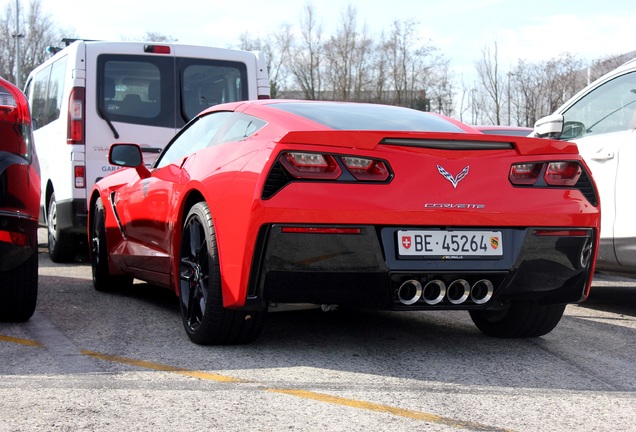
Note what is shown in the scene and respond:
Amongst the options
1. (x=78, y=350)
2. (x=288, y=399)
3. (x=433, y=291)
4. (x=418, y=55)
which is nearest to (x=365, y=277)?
(x=433, y=291)

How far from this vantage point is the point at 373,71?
56.2 m

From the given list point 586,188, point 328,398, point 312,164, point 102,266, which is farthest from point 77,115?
point 328,398

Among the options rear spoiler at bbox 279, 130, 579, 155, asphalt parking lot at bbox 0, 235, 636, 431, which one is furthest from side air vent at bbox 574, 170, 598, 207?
asphalt parking lot at bbox 0, 235, 636, 431

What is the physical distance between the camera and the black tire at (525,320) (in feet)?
17.0

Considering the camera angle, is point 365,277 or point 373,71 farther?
point 373,71

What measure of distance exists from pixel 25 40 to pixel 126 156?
56.3 meters

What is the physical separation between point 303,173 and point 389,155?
0.40 m

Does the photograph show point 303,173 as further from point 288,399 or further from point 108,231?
point 108,231

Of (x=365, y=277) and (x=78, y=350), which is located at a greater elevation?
(x=365, y=277)

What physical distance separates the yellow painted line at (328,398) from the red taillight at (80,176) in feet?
17.0

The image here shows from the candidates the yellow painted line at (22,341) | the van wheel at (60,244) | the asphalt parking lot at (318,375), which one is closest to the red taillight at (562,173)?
the asphalt parking lot at (318,375)

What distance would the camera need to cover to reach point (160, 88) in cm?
1005

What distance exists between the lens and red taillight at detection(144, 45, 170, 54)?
10.0 metres

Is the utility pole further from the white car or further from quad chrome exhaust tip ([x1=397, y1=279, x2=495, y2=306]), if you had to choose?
quad chrome exhaust tip ([x1=397, y1=279, x2=495, y2=306])
